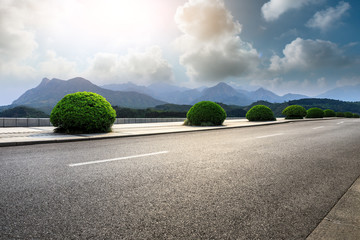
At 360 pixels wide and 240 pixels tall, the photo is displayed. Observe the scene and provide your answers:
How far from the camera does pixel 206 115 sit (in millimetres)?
16688

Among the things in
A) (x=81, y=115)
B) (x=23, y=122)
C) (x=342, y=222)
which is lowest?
(x=342, y=222)

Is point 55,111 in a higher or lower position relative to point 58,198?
higher

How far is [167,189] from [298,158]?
4.00 metres

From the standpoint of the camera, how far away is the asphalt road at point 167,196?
6.91 feet

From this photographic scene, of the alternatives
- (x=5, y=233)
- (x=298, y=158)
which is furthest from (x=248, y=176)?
(x=5, y=233)

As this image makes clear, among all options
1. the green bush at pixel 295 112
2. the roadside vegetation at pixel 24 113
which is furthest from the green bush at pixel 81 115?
the roadside vegetation at pixel 24 113

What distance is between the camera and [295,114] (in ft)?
103

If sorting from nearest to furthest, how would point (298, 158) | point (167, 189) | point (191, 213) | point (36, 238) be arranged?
point (36, 238), point (191, 213), point (167, 189), point (298, 158)

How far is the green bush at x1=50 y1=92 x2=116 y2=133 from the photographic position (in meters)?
9.98

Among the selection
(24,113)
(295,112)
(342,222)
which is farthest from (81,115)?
(24,113)

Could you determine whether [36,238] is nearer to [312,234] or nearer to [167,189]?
[167,189]

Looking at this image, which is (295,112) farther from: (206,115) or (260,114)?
(206,115)

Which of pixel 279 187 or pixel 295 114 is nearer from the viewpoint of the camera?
pixel 279 187

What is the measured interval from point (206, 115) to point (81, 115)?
9425mm
